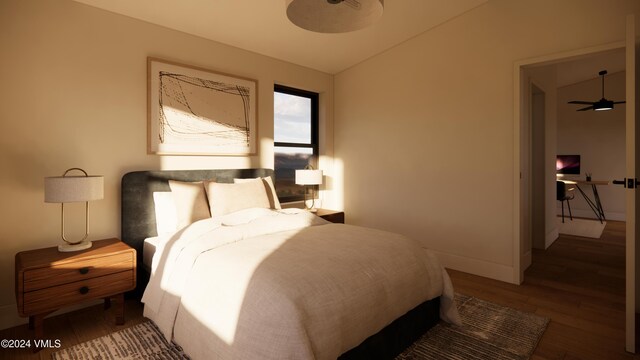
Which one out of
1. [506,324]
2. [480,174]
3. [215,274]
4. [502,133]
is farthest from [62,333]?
[502,133]

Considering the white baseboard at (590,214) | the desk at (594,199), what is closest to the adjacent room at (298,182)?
the desk at (594,199)

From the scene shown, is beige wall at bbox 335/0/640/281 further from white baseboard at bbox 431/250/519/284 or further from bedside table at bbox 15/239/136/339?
bedside table at bbox 15/239/136/339

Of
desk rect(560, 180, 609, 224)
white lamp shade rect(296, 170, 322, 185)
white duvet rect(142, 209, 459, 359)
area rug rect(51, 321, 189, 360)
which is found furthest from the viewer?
desk rect(560, 180, 609, 224)

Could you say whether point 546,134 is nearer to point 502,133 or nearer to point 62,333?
point 502,133

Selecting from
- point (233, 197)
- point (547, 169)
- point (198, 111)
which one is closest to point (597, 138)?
point (547, 169)

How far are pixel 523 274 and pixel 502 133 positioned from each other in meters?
1.51

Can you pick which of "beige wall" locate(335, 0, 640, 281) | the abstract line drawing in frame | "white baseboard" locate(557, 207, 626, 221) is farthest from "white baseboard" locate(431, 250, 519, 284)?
"white baseboard" locate(557, 207, 626, 221)

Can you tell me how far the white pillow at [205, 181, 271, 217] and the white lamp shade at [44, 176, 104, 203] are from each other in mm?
919

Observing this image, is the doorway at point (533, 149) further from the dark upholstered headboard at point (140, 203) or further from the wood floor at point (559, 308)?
the dark upholstered headboard at point (140, 203)

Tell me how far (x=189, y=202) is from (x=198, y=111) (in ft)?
3.47

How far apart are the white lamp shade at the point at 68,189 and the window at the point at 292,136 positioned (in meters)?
2.27

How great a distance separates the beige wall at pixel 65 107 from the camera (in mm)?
2344

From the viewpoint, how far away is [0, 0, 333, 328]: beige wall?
234cm

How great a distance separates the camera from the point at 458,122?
355 cm
